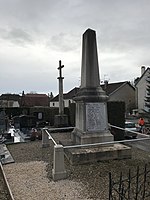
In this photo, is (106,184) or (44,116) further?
(44,116)

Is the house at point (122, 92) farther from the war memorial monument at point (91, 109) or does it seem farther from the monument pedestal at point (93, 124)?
the monument pedestal at point (93, 124)

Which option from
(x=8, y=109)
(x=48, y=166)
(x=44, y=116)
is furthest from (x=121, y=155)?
(x=8, y=109)

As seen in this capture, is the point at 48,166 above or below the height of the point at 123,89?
below

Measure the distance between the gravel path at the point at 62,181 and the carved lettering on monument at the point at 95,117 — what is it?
1436 millimetres

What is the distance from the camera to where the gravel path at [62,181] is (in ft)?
14.7

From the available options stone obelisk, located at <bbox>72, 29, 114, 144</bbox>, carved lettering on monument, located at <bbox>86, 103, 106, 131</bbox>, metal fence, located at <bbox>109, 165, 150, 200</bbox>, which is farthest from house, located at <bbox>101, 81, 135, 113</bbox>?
metal fence, located at <bbox>109, 165, 150, 200</bbox>

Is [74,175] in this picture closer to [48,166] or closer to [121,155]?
[48,166]

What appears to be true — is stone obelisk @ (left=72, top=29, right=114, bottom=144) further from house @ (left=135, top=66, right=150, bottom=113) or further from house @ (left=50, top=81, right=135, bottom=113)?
house @ (left=135, top=66, right=150, bottom=113)

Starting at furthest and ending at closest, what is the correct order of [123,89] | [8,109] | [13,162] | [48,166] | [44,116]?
[123,89] → [8,109] → [44,116] → [13,162] → [48,166]

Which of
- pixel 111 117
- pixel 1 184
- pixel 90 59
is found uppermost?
pixel 90 59

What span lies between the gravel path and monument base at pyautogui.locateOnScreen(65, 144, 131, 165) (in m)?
0.16

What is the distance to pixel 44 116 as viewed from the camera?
22.7m

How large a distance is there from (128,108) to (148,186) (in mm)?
39694

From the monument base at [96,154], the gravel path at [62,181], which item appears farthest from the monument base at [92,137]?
the gravel path at [62,181]
